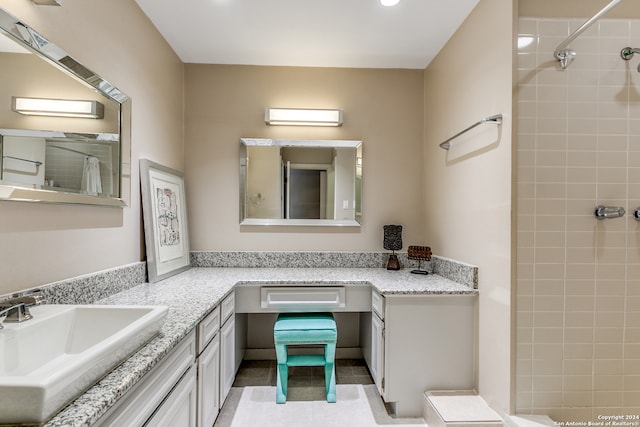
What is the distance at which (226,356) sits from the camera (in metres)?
1.88

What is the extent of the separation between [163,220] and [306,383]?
159cm

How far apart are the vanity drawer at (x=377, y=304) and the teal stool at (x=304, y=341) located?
294mm

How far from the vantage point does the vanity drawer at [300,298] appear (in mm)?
2088

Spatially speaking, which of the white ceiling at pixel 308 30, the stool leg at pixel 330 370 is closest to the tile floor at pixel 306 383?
the stool leg at pixel 330 370

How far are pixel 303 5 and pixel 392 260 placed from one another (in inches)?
76.1

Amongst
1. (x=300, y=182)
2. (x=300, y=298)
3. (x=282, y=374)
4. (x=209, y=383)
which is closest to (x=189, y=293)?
(x=209, y=383)

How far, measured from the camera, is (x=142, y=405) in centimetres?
91

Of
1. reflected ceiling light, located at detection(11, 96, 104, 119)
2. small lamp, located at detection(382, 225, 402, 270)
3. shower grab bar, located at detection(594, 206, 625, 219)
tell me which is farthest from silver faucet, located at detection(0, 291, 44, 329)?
shower grab bar, located at detection(594, 206, 625, 219)

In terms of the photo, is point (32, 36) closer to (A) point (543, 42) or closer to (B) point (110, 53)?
(B) point (110, 53)

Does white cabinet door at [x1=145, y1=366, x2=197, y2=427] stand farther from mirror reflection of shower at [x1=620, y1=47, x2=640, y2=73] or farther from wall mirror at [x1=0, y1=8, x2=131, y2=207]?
mirror reflection of shower at [x1=620, y1=47, x2=640, y2=73]

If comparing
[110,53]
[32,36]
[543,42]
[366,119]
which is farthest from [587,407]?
[110,53]

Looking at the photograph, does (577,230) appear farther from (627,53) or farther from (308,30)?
(308,30)

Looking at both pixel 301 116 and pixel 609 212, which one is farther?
pixel 301 116

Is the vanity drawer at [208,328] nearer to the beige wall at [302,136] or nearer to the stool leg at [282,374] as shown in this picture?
A: the stool leg at [282,374]
